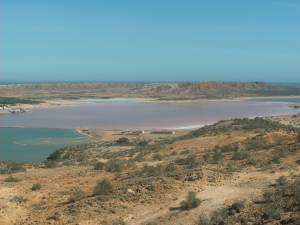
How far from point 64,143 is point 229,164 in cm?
3420

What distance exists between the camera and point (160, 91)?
510 feet

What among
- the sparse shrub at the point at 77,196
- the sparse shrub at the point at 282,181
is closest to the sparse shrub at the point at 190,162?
the sparse shrub at the point at 282,181

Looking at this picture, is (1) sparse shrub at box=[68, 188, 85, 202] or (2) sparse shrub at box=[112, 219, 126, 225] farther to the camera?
(1) sparse shrub at box=[68, 188, 85, 202]

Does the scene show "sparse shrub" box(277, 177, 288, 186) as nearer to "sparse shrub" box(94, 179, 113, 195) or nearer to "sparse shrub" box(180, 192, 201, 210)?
"sparse shrub" box(180, 192, 201, 210)

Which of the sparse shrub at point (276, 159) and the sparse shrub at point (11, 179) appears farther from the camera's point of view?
the sparse shrub at point (11, 179)

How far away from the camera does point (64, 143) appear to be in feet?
169

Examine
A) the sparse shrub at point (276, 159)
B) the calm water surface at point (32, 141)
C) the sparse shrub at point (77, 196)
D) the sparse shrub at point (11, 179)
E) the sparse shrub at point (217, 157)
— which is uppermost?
the sparse shrub at point (276, 159)

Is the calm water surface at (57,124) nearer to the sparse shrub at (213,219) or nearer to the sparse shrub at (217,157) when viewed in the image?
→ the sparse shrub at (217,157)

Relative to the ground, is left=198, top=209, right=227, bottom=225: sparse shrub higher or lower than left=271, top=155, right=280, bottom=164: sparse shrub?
lower

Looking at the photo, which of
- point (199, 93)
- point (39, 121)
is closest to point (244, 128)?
A: point (39, 121)

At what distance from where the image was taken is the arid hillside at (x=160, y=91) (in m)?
148

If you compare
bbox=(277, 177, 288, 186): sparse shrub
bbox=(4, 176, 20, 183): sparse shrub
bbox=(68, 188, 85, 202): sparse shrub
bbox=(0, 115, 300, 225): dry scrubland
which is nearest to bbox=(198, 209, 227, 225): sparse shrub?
bbox=(0, 115, 300, 225): dry scrubland

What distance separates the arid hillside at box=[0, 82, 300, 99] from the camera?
148 m

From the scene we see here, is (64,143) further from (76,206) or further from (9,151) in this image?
(76,206)
